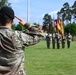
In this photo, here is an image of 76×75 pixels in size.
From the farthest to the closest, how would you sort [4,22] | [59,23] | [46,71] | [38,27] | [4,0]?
[4,0], [59,23], [46,71], [38,27], [4,22]

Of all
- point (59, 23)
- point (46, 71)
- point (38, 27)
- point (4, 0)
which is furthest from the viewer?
point (4, 0)

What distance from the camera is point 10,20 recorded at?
4840 mm

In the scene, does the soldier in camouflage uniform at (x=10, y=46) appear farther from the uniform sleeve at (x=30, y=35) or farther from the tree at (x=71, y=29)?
the tree at (x=71, y=29)

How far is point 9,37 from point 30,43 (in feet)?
1.02

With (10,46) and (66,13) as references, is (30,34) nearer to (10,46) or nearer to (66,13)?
(10,46)

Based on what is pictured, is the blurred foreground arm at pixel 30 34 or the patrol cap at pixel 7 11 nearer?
the patrol cap at pixel 7 11

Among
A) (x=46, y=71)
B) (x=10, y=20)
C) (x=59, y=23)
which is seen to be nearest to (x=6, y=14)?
(x=10, y=20)

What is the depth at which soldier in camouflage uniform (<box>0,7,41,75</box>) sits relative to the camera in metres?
4.82

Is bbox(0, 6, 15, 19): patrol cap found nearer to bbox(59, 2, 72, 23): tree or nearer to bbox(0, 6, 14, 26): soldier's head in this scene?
bbox(0, 6, 14, 26): soldier's head

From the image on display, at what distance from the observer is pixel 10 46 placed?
4879mm

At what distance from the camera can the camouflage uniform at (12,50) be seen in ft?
15.9

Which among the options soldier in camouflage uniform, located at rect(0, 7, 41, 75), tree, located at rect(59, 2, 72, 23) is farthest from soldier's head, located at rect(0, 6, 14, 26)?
Answer: tree, located at rect(59, 2, 72, 23)

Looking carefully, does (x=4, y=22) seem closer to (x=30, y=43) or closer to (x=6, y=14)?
(x=6, y=14)

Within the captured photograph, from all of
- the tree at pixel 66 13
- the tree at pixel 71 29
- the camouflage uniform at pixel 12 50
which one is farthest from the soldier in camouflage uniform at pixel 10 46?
the tree at pixel 66 13
